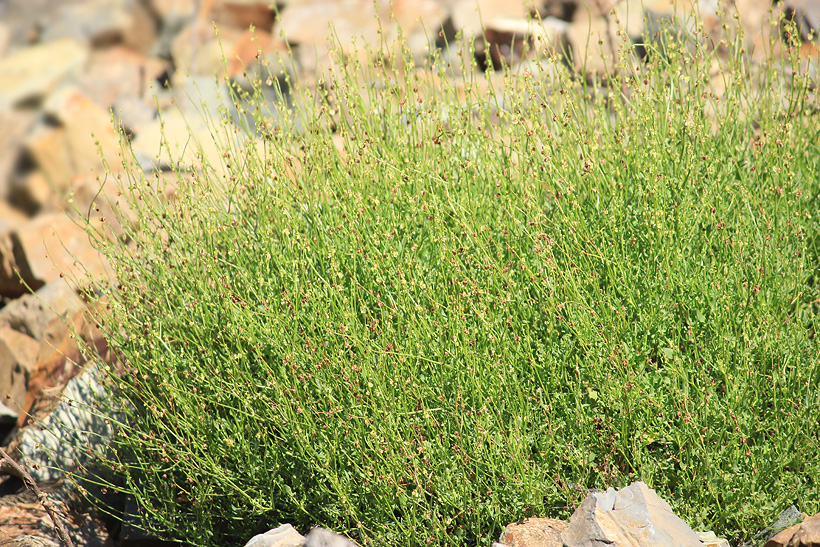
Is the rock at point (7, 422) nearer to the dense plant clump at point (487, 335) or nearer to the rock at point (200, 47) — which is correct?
the dense plant clump at point (487, 335)

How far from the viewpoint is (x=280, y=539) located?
2422 millimetres

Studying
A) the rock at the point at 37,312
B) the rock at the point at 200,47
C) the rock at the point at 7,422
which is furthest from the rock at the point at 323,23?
the rock at the point at 7,422

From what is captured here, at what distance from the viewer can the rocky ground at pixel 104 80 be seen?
11.5 ft

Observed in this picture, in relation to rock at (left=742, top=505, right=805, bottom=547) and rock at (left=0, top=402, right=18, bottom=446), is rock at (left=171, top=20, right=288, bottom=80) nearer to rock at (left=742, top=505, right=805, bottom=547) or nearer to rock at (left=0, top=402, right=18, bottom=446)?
rock at (left=0, top=402, right=18, bottom=446)

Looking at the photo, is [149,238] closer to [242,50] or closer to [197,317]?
[197,317]

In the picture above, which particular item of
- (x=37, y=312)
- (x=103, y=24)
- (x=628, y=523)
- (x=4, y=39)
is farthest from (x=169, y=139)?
(x=4, y=39)

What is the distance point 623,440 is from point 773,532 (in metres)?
0.63

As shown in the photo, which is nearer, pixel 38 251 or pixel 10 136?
pixel 38 251

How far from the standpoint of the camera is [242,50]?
7.59m

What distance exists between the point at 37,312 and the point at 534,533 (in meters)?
3.36

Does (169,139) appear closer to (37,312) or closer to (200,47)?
(37,312)

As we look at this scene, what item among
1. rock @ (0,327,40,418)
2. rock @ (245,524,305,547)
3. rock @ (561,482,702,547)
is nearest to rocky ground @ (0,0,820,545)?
rock @ (0,327,40,418)

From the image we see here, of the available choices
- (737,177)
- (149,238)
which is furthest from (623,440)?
(149,238)

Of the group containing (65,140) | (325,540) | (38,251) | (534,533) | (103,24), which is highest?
(103,24)
